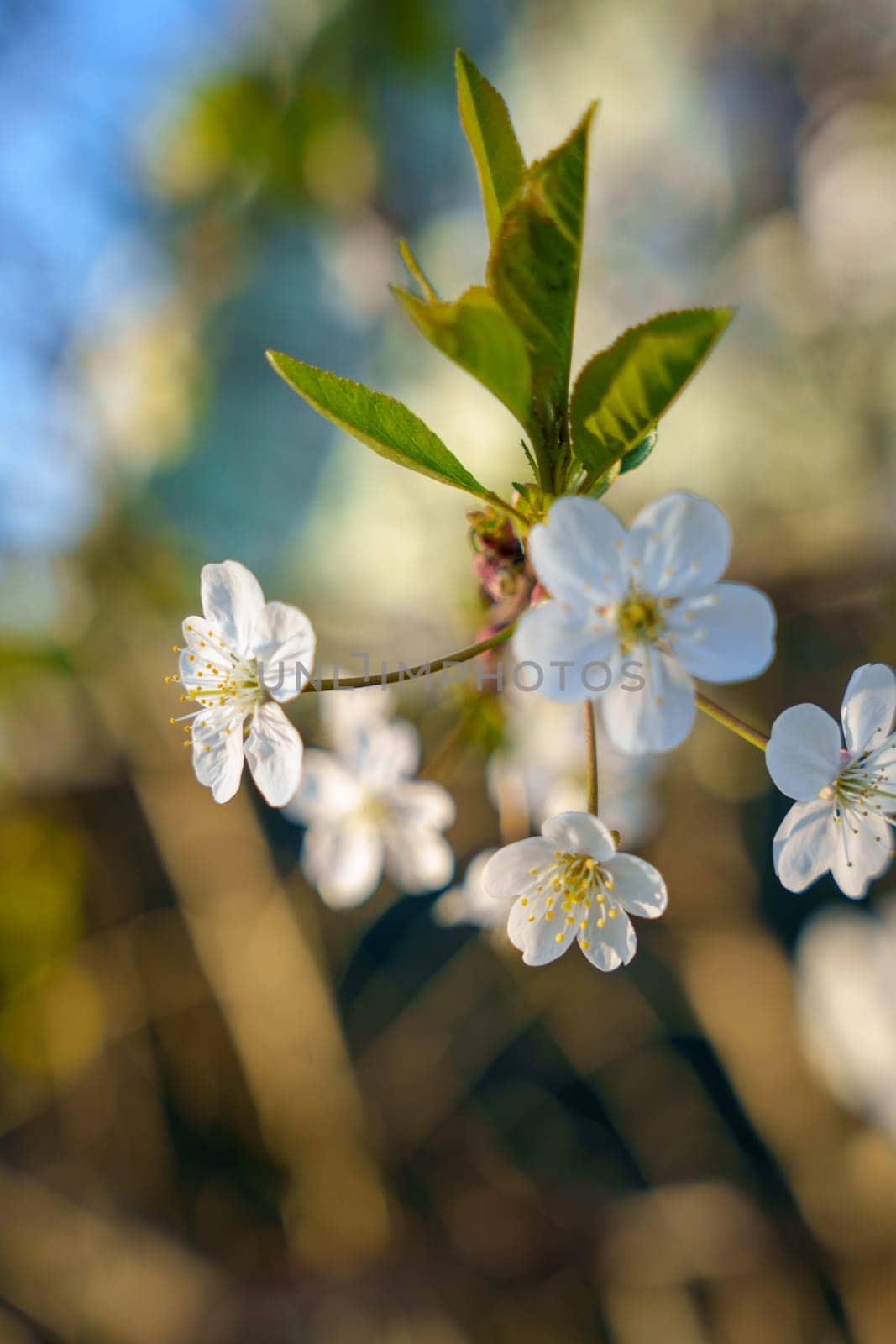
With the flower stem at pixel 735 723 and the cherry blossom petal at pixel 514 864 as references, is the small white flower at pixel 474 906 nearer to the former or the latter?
the cherry blossom petal at pixel 514 864

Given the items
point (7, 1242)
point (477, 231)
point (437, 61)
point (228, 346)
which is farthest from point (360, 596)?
point (7, 1242)

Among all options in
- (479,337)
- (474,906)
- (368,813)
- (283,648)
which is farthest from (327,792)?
(479,337)

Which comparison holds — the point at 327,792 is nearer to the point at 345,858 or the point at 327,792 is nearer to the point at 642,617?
the point at 345,858

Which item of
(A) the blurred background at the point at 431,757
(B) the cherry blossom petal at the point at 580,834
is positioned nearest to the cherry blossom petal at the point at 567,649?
(B) the cherry blossom petal at the point at 580,834

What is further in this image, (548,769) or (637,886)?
(548,769)

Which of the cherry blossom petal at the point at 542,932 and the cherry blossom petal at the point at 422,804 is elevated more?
the cherry blossom petal at the point at 422,804

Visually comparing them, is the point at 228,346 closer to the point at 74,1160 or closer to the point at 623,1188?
the point at 74,1160
